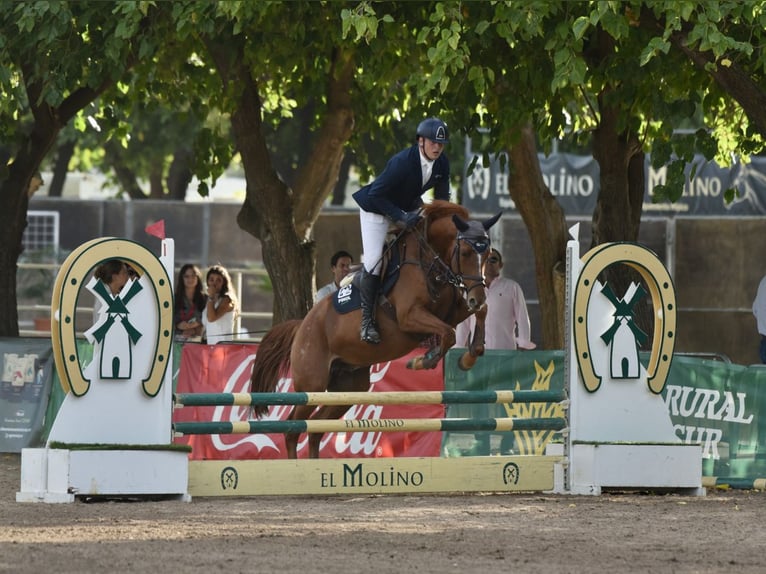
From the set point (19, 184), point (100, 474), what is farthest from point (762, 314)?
point (19, 184)

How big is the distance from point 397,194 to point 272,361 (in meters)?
1.99

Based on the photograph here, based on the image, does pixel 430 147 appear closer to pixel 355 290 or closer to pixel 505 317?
pixel 355 290

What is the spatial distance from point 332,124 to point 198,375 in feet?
13.3

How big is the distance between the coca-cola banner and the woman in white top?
4.50 ft

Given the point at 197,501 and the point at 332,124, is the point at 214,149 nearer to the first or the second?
the point at 332,124

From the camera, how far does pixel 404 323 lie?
9.77 meters

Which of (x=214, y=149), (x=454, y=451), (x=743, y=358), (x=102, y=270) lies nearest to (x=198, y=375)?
(x=102, y=270)

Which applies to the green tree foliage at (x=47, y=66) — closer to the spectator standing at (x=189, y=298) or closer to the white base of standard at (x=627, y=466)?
the spectator standing at (x=189, y=298)

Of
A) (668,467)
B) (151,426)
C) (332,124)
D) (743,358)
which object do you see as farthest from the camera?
(743,358)

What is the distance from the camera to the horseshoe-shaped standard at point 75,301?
342 inches

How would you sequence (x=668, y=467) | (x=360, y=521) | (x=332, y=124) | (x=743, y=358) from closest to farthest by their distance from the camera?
(x=360, y=521) → (x=668, y=467) → (x=332, y=124) → (x=743, y=358)

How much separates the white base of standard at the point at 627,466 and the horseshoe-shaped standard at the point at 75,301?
9.70 ft

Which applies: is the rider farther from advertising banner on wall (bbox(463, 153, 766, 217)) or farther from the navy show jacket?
advertising banner on wall (bbox(463, 153, 766, 217))

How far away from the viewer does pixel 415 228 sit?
9.82m
